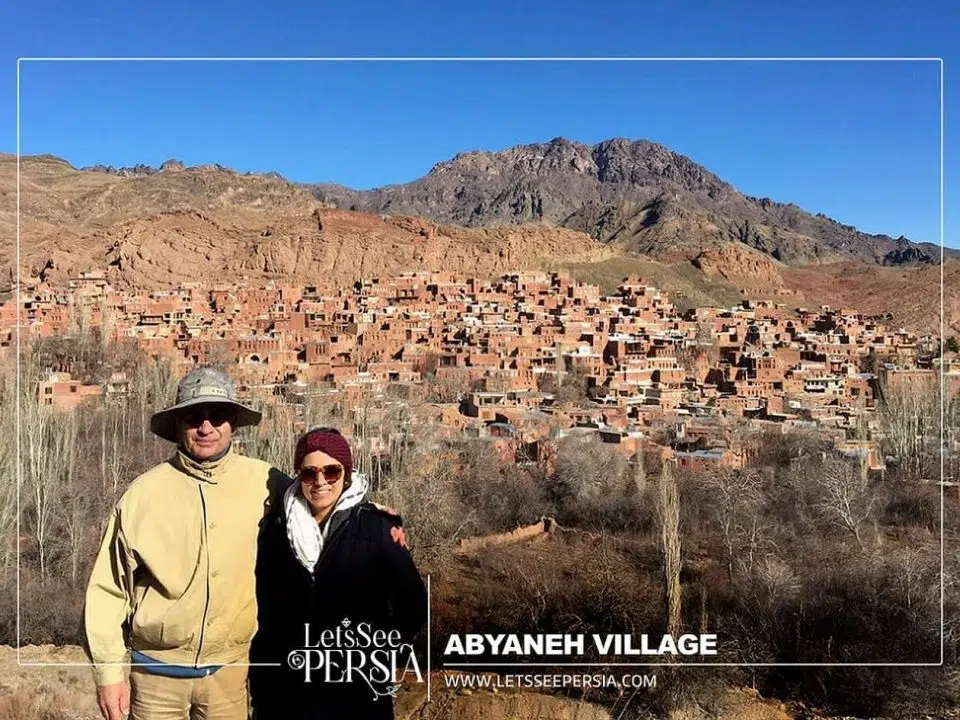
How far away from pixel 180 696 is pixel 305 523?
0.45m

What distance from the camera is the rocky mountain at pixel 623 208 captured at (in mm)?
53750

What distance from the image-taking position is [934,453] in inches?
259

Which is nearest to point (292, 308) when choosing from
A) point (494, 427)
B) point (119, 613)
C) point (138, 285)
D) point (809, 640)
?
point (138, 285)

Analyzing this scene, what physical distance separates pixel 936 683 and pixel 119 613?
335 cm

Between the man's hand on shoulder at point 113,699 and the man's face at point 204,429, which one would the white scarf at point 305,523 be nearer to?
the man's face at point 204,429

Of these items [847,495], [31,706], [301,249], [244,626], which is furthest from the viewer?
[301,249]

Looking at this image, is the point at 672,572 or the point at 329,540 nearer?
the point at 329,540

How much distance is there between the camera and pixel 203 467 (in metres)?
1.44

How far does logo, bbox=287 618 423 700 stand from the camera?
1562 millimetres

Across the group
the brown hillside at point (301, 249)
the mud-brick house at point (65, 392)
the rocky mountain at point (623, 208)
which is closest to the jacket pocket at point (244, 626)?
the mud-brick house at point (65, 392)

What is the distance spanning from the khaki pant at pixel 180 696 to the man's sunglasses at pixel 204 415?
0.49m

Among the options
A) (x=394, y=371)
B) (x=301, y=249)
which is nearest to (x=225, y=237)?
(x=301, y=249)

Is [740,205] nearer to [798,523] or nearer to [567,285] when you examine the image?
[567,285]

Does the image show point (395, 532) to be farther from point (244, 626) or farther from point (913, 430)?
point (913, 430)
